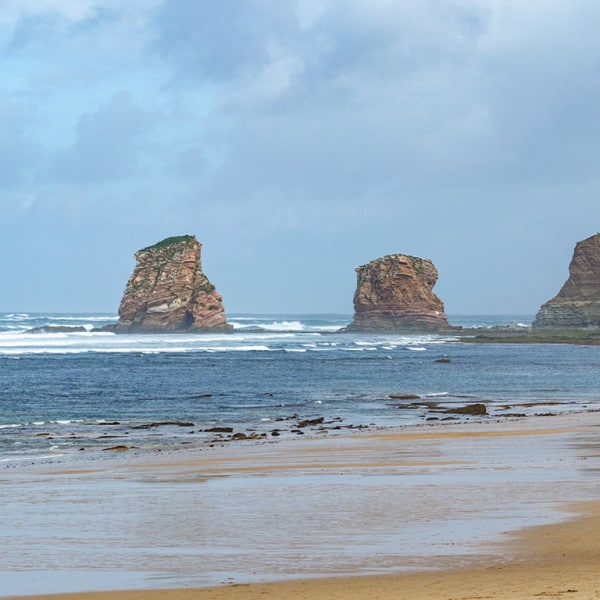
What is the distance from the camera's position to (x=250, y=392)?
4981 centimetres

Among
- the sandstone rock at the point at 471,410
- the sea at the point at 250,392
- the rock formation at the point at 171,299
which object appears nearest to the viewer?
the sea at the point at 250,392

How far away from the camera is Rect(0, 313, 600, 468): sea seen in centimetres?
3212

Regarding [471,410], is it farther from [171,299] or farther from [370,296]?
[370,296]

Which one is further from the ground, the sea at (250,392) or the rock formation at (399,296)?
the rock formation at (399,296)

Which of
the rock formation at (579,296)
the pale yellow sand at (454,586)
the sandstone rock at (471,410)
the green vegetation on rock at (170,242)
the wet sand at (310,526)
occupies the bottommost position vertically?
the sandstone rock at (471,410)

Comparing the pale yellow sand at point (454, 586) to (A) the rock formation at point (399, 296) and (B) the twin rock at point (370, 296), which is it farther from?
(A) the rock formation at point (399, 296)

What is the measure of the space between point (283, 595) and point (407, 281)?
136 metres

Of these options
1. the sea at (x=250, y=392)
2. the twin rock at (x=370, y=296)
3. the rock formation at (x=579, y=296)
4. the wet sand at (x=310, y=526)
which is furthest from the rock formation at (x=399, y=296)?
the wet sand at (x=310, y=526)

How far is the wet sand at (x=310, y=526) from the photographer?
35.2 ft

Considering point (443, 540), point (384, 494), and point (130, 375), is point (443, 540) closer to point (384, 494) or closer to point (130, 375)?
point (384, 494)

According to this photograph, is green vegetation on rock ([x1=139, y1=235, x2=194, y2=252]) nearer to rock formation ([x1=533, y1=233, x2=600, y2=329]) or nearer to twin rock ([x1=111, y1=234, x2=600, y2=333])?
twin rock ([x1=111, y1=234, x2=600, y2=333])

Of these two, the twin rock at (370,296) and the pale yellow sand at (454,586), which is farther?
the twin rock at (370,296)

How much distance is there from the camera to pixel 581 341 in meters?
112

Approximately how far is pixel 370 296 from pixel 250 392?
100 meters
